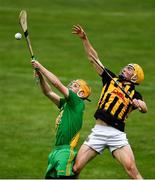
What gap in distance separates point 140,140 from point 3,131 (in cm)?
335

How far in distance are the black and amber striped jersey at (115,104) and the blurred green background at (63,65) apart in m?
2.54

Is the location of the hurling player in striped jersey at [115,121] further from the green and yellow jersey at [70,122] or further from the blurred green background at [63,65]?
the blurred green background at [63,65]

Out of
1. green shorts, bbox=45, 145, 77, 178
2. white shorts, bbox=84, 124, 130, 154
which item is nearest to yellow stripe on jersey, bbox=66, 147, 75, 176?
green shorts, bbox=45, 145, 77, 178

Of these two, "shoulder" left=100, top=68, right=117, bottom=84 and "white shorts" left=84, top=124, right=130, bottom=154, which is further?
"shoulder" left=100, top=68, right=117, bottom=84

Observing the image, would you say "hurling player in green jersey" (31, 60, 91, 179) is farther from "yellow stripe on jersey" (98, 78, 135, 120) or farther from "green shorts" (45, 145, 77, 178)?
"yellow stripe on jersey" (98, 78, 135, 120)

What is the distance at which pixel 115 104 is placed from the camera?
15.8 metres

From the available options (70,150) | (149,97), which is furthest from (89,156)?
(149,97)

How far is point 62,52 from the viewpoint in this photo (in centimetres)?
2895

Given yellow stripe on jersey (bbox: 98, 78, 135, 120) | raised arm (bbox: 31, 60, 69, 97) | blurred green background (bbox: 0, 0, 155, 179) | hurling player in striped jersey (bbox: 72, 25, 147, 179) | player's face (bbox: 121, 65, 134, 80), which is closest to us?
raised arm (bbox: 31, 60, 69, 97)

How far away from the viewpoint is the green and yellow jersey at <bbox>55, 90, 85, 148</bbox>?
14.8 metres

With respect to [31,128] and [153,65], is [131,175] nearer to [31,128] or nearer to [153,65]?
[31,128]

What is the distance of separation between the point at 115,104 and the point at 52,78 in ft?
5.96

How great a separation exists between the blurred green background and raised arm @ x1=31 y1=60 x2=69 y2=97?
3.89m


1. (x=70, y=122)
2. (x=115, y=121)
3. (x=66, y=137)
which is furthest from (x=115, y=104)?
(x=66, y=137)
